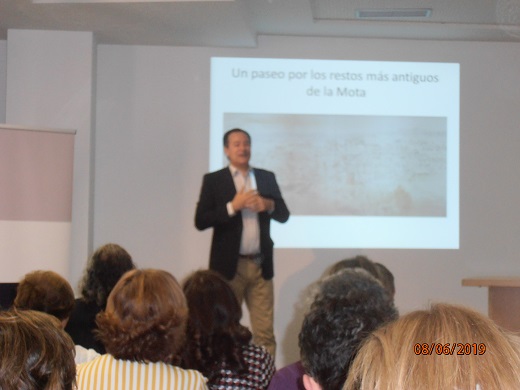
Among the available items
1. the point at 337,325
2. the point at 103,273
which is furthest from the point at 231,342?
the point at 103,273

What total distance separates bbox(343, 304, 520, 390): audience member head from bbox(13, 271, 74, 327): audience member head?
7.17 ft

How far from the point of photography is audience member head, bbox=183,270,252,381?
228 cm

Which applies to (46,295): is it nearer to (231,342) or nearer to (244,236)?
(231,342)

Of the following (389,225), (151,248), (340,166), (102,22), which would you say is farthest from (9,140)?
(389,225)

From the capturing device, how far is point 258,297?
15.8 ft

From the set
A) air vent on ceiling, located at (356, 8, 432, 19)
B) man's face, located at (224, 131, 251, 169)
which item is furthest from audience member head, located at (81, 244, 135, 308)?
air vent on ceiling, located at (356, 8, 432, 19)

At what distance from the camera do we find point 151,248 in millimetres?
5465

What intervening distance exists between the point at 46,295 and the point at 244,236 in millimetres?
2232

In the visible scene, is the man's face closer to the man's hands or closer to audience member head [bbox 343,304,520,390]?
the man's hands

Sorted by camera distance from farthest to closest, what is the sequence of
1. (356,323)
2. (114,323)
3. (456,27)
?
(456,27) → (114,323) → (356,323)

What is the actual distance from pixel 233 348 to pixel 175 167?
3315 millimetres

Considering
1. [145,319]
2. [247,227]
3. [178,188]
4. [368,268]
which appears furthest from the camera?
[178,188]

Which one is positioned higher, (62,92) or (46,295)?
(62,92)

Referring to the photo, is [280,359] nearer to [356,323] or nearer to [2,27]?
[2,27]
